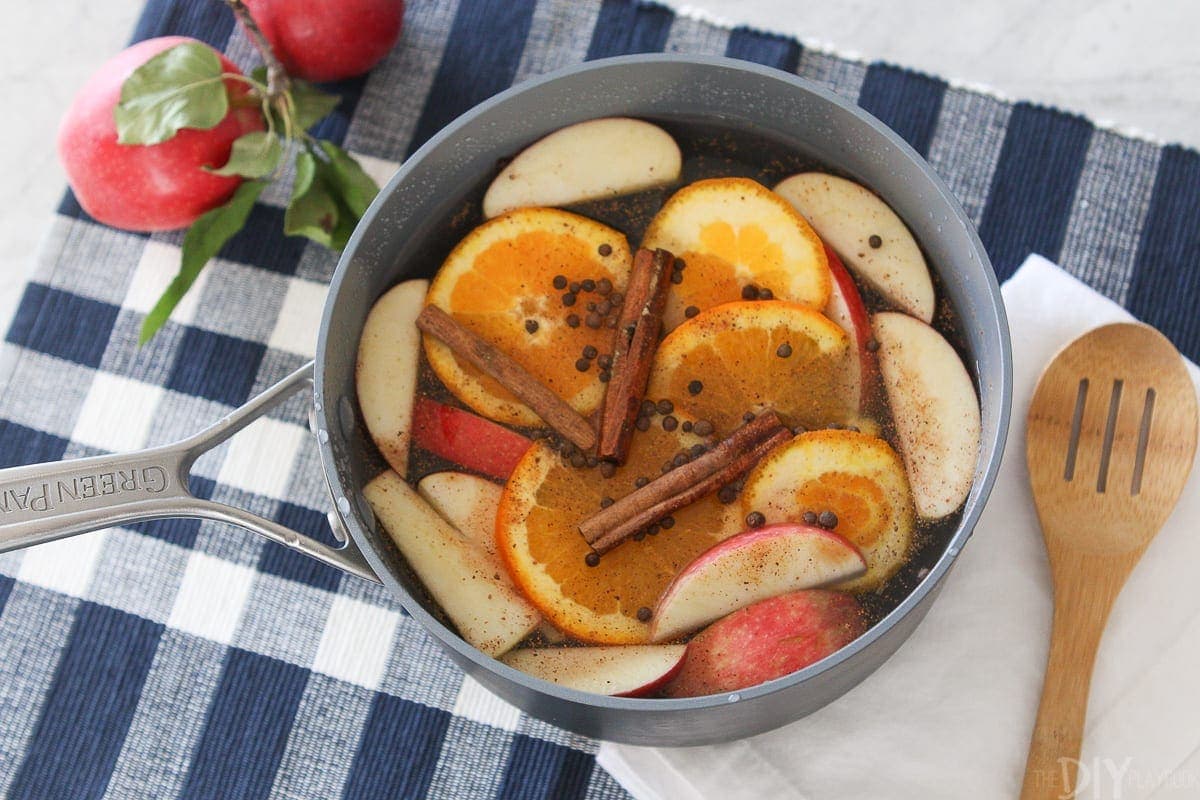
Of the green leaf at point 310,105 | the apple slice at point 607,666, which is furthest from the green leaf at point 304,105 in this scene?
the apple slice at point 607,666

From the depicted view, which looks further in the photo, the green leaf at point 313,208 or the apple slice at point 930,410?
the green leaf at point 313,208

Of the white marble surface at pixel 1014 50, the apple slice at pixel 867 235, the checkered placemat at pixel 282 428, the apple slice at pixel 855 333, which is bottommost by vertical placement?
the checkered placemat at pixel 282 428

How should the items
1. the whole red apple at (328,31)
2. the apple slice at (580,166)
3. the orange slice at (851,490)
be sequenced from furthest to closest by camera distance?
1. the whole red apple at (328,31)
2. the apple slice at (580,166)
3. the orange slice at (851,490)

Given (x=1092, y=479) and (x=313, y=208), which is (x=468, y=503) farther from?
(x=1092, y=479)

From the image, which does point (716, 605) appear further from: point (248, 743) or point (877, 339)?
point (248, 743)

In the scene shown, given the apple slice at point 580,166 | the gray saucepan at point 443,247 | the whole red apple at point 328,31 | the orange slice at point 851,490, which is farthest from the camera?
the whole red apple at point 328,31

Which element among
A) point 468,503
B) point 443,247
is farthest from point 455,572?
point 443,247

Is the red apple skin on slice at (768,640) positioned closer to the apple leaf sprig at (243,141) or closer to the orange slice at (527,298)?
the orange slice at (527,298)

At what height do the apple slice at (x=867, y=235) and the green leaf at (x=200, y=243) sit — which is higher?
the apple slice at (x=867, y=235)
